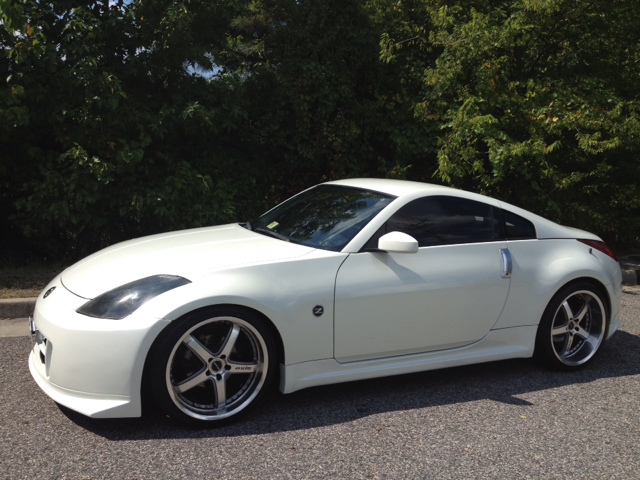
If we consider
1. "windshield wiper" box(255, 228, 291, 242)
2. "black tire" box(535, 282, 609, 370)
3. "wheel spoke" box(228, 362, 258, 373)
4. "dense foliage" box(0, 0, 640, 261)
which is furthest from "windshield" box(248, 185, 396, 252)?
"dense foliage" box(0, 0, 640, 261)

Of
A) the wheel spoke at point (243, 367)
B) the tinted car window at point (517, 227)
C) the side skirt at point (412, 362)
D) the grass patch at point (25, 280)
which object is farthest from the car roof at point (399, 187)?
the grass patch at point (25, 280)

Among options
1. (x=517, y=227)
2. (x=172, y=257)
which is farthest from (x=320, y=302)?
(x=517, y=227)

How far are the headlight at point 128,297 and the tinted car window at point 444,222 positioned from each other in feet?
4.50

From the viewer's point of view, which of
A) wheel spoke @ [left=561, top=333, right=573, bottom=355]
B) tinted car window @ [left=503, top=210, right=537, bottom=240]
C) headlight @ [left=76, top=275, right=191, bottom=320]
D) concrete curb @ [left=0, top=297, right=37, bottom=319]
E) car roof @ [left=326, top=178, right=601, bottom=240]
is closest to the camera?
headlight @ [left=76, top=275, right=191, bottom=320]

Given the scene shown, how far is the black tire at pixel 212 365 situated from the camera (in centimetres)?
353

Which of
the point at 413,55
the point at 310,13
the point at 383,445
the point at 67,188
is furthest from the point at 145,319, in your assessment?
the point at 413,55

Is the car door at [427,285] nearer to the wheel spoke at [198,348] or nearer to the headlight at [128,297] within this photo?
the wheel spoke at [198,348]

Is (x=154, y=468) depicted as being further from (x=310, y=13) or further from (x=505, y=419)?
(x=310, y=13)

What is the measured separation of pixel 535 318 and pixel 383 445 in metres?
1.79

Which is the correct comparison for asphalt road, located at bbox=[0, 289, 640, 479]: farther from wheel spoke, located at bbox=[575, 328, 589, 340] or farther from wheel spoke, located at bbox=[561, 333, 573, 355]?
wheel spoke, located at bbox=[575, 328, 589, 340]

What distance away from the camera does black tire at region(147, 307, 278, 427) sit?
11.6 feet

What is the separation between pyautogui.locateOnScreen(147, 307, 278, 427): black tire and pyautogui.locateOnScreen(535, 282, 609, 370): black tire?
7.19 feet

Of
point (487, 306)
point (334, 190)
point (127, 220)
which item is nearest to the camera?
point (487, 306)

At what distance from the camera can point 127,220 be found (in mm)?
8984
